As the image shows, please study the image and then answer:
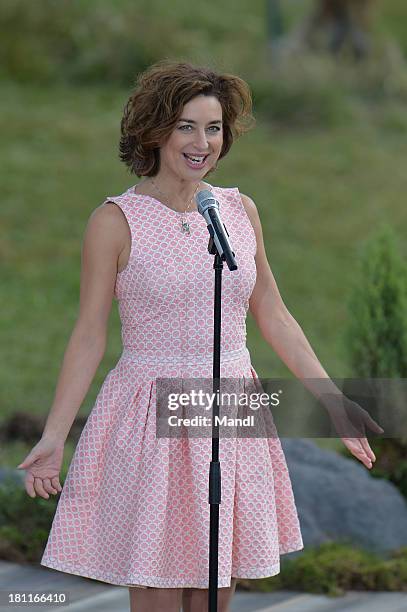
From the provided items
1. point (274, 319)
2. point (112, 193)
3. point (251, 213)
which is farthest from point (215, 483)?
point (112, 193)

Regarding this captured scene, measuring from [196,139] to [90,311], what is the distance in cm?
51

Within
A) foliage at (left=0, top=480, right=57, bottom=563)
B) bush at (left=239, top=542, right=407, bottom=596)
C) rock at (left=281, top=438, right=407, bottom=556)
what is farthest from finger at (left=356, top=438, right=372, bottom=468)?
foliage at (left=0, top=480, right=57, bottom=563)

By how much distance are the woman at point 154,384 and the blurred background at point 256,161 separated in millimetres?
2732

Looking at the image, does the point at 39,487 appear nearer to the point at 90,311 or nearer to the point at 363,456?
the point at 90,311

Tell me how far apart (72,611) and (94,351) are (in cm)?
164

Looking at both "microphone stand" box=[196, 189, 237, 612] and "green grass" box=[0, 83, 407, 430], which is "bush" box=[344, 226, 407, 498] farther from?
"microphone stand" box=[196, 189, 237, 612]

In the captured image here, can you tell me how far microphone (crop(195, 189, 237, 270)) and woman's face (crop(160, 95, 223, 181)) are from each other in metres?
0.23

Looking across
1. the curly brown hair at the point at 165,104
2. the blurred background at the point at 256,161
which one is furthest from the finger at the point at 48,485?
the blurred background at the point at 256,161

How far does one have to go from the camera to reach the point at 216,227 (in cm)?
288

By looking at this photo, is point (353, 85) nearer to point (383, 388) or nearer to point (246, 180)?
point (246, 180)

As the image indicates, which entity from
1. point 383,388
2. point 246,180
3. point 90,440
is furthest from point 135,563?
point 246,180

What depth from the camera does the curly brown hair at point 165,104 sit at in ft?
10.4

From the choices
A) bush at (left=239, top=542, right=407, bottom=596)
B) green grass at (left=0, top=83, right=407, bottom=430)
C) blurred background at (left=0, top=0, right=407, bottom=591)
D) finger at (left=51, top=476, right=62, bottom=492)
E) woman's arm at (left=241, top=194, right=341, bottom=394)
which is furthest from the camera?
green grass at (left=0, top=83, right=407, bottom=430)

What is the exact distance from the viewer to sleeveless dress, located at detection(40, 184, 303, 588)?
3.18m
